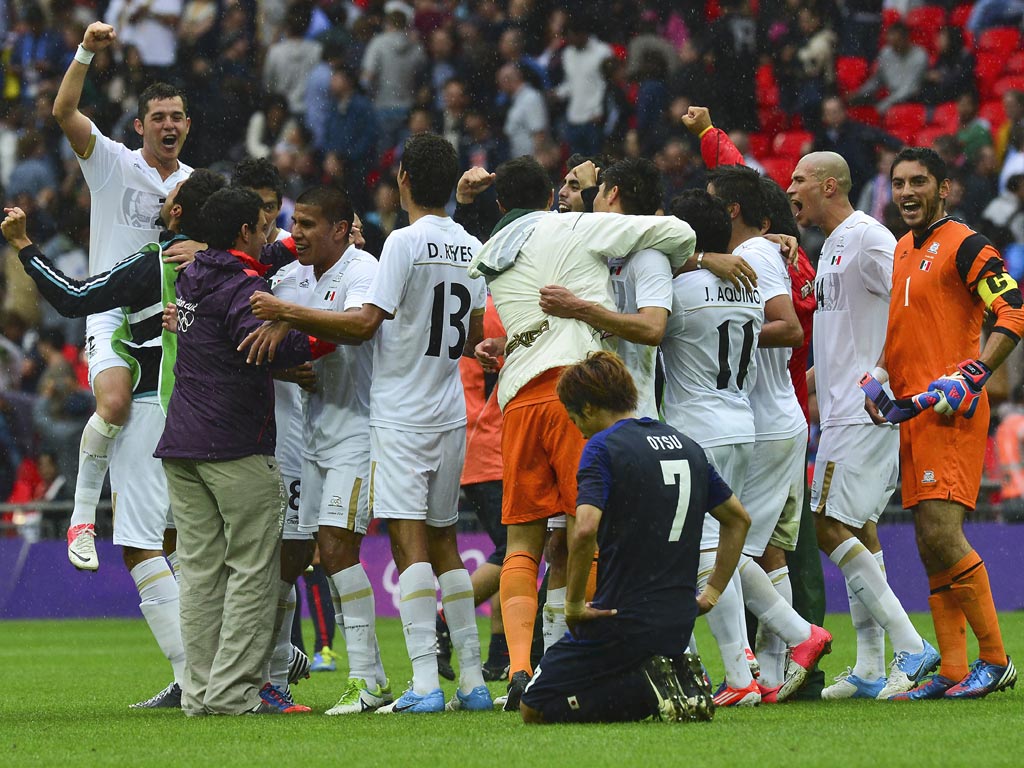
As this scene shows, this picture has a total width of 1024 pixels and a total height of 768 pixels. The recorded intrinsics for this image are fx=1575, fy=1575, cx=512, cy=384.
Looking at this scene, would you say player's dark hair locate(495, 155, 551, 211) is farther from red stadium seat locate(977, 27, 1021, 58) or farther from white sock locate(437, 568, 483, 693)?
red stadium seat locate(977, 27, 1021, 58)

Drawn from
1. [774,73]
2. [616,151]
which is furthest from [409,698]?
[774,73]

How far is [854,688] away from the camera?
25.5 feet

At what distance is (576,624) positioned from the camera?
621cm

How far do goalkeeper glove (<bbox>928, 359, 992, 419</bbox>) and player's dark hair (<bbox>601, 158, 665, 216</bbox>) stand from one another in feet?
5.13

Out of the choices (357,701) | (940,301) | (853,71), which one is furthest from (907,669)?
(853,71)

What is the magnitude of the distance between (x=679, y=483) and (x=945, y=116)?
13740mm

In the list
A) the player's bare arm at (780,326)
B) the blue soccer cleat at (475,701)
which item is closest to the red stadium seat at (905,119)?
the player's bare arm at (780,326)

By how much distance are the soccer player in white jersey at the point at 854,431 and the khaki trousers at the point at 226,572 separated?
2.75 meters

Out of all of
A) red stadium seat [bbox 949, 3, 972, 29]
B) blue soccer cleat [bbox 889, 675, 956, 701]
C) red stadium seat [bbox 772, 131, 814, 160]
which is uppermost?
red stadium seat [bbox 949, 3, 972, 29]

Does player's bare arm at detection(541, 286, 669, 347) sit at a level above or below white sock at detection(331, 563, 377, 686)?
above

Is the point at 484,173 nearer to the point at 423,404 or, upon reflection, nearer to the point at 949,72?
the point at 423,404

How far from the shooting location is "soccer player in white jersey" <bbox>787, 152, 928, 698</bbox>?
25.4 feet

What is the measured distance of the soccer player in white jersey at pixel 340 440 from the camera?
7.36 metres

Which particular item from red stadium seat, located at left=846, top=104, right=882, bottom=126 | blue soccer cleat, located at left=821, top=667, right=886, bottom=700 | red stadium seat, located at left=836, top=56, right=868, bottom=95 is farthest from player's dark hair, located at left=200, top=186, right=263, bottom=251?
red stadium seat, located at left=836, top=56, right=868, bottom=95
